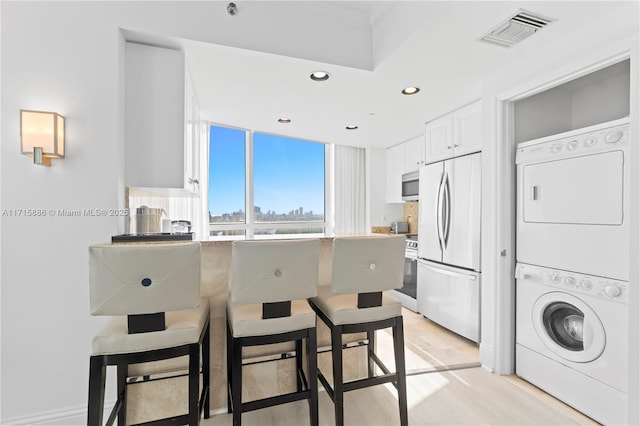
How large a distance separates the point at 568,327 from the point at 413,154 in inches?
108

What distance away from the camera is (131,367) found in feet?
6.26

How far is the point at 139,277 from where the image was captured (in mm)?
1416

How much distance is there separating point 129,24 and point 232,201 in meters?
2.93

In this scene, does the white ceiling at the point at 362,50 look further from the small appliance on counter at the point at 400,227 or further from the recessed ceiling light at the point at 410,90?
the small appliance on counter at the point at 400,227

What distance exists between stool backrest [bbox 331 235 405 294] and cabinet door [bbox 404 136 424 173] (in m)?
2.72

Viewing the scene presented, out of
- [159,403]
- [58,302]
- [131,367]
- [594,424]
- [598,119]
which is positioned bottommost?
[594,424]

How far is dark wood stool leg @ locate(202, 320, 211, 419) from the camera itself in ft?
6.34

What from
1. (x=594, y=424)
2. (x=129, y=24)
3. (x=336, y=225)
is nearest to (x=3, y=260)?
(x=129, y=24)

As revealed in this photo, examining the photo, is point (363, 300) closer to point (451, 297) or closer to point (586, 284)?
point (586, 284)

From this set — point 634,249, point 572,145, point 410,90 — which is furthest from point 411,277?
point 634,249

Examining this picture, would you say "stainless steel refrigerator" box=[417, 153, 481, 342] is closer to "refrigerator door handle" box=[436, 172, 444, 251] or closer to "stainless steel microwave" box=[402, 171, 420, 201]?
"refrigerator door handle" box=[436, 172, 444, 251]

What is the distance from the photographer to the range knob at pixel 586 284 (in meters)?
2.01

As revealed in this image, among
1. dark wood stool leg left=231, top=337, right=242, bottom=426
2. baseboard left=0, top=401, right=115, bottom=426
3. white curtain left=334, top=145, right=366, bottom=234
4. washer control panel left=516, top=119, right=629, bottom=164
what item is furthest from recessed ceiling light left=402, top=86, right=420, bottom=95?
baseboard left=0, top=401, right=115, bottom=426

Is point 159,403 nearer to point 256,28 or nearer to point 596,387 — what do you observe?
point 256,28
